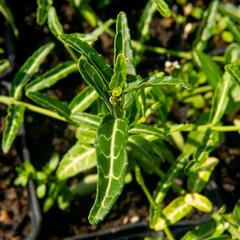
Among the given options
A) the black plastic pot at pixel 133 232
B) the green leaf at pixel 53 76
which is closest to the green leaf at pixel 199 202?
the black plastic pot at pixel 133 232

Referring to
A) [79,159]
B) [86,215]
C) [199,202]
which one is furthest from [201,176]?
[86,215]

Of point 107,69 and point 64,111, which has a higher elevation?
point 107,69

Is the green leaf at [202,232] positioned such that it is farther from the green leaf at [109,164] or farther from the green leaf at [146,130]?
the green leaf at [109,164]

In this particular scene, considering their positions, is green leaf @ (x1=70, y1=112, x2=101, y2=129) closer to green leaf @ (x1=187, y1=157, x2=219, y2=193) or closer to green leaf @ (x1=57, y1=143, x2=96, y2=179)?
green leaf @ (x1=57, y1=143, x2=96, y2=179)

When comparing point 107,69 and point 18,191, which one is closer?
point 107,69

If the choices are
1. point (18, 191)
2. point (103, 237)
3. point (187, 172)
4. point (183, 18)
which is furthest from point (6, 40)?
point (187, 172)

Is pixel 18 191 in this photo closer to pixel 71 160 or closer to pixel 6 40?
pixel 71 160
